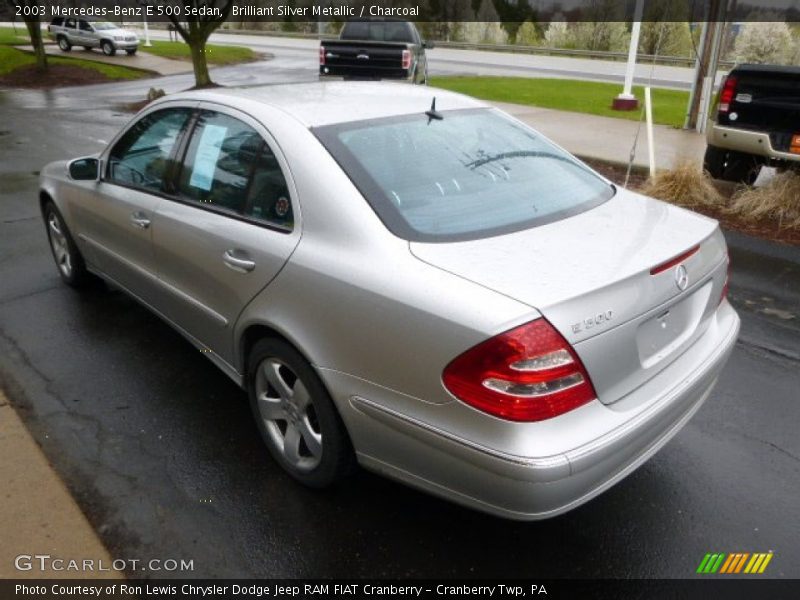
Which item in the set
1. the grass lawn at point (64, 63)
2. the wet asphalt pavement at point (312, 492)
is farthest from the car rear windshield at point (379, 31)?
the wet asphalt pavement at point (312, 492)

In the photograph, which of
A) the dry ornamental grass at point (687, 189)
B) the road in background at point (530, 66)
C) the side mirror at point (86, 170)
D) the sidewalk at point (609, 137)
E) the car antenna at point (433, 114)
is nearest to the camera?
the car antenna at point (433, 114)

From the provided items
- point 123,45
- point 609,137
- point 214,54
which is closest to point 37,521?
point 609,137

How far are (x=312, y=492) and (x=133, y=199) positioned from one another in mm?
1971

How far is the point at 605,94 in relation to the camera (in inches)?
749

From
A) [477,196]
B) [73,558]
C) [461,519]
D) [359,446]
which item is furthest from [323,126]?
[73,558]

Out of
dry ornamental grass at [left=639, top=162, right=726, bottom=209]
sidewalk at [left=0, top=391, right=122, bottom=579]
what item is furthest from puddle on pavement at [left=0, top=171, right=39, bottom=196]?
dry ornamental grass at [left=639, top=162, right=726, bottom=209]

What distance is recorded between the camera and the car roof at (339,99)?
10.2ft

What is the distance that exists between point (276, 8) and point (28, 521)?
56.7 m

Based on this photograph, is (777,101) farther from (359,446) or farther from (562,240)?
(359,446)

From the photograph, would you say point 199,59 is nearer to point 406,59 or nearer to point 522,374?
point 406,59

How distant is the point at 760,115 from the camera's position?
7258 millimetres

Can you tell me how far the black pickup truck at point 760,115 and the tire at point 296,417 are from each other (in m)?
6.29

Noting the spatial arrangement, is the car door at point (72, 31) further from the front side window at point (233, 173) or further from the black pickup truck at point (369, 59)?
the front side window at point (233, 173)

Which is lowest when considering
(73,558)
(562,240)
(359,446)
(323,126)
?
(73,558)
